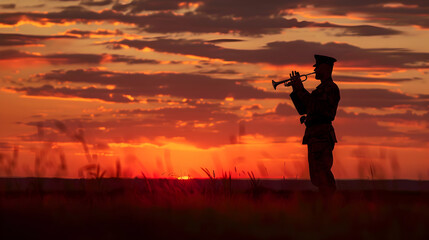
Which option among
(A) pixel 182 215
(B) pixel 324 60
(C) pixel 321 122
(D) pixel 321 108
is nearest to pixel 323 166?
(C) pixel 321 122

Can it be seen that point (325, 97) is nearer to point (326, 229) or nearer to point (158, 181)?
point (158, 181)

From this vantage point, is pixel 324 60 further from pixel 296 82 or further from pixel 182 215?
pixel 182 215

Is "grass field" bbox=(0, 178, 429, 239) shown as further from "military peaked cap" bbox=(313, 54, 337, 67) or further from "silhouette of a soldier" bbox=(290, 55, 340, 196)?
"military peaked cap" bbox=(313, 54, 337, 67)

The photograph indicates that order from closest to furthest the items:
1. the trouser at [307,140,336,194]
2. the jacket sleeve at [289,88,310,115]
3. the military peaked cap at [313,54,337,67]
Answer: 1. the trouser at [307,140,336,194]
2. the jacket sleeve at [289,88,310,115]
3. the military peaked cap at [313,54,337,67]

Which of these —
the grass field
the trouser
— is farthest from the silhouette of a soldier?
the grass field

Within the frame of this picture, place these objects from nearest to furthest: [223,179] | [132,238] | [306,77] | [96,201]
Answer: [132,238], [96,201], [223,179], [306,77]

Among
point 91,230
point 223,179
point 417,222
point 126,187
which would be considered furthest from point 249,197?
point 91,230

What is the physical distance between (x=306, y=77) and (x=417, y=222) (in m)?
3.81

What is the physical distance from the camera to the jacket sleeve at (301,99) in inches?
395

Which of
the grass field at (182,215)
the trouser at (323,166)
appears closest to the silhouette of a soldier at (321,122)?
the trouser at (323,166)

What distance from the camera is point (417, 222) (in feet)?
24.4

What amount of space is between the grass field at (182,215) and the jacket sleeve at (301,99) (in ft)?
4.91

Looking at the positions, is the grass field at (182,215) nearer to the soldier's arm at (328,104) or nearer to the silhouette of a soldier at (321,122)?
the silhouette of a soldier at (321,122)

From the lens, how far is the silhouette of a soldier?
392 inches
